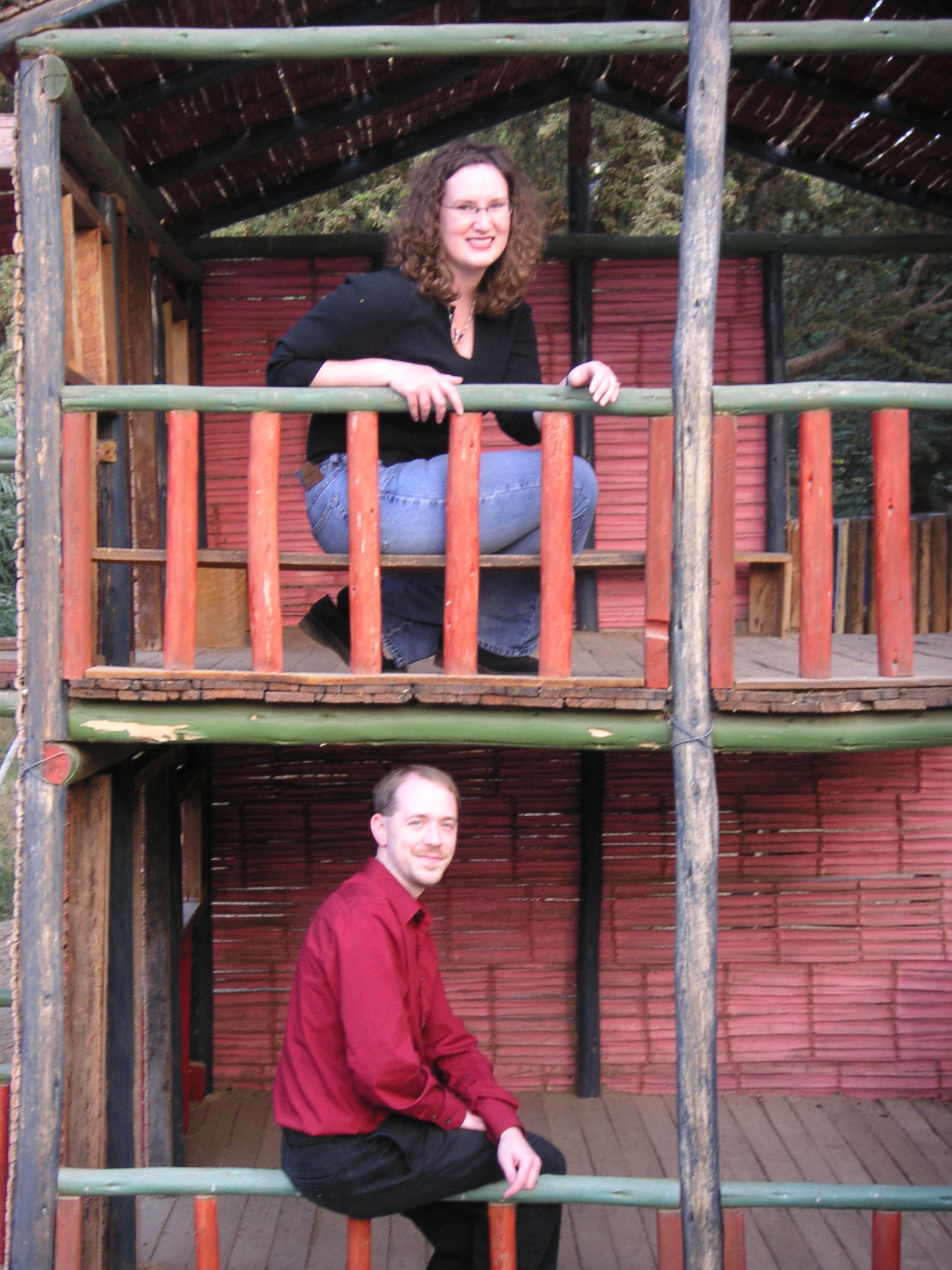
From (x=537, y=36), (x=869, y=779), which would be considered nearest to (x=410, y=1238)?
(x=869, y=779)

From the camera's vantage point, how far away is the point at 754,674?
362 cm

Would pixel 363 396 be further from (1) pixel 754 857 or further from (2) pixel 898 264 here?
(2) pixel 898 264

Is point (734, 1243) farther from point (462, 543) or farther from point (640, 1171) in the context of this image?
point (462, 543)

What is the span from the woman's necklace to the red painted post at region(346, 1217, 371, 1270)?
101 inches

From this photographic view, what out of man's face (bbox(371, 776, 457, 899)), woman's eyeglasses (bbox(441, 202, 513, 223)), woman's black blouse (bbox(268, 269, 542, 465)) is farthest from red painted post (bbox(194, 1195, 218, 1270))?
woman's eyeglasses (bbox(441, 202, 513, 223))

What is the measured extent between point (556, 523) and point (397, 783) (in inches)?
33.8

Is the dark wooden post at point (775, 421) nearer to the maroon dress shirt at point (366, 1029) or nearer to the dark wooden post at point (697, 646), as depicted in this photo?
the dark wooden post at point (697, 646)

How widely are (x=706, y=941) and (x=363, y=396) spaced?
1808 mm

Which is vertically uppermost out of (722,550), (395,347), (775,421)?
(775,421)

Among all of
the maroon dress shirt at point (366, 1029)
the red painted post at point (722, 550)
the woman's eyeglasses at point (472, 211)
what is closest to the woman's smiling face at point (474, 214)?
the woman's eyeglasses at point (472, 211)

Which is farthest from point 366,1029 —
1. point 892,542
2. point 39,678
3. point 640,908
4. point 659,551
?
point 640,908

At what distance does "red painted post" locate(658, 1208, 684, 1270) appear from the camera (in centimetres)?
319

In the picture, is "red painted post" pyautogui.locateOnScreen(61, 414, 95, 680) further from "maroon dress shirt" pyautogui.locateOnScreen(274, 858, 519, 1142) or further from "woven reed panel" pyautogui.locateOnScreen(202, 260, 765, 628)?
"woven reed panel" pyautogui.locateOnScreen(202, 260, 765, 628)

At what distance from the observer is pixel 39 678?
3.29 meters
